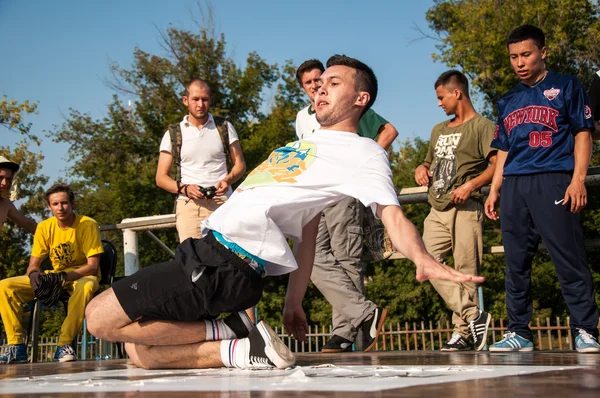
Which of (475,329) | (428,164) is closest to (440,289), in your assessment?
(475,329)

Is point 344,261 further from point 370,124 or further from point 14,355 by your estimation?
point 14,355

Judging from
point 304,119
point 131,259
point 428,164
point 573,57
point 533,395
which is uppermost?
point 573,57

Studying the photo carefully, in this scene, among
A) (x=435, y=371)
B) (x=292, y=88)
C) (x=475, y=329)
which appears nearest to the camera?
(x=435, y=371)

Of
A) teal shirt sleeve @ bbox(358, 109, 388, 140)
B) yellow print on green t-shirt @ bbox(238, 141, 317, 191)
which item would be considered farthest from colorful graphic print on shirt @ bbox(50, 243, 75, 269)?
yellow print on green t-shirt @ bbox(238, 141, 317, 191)

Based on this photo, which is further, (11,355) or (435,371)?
(11,355)

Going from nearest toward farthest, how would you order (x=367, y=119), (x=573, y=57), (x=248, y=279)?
(x=248, y=279) < (x=367, y=119) < (x=573, y=57)

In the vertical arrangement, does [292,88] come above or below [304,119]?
above

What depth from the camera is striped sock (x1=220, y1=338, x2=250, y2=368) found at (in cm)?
315

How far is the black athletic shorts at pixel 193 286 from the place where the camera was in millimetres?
3115

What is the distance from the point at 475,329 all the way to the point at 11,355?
3.44 metres

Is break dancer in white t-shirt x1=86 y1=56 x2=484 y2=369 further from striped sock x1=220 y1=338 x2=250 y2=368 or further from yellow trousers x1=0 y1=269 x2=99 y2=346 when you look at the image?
yellow trousers x1=0 y1=269 x2=99 y2=346

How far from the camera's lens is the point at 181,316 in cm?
323

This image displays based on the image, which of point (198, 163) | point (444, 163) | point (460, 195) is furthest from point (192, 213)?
point (460, 195)

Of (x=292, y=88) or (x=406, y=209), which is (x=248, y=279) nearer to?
(x=406, y=209)
